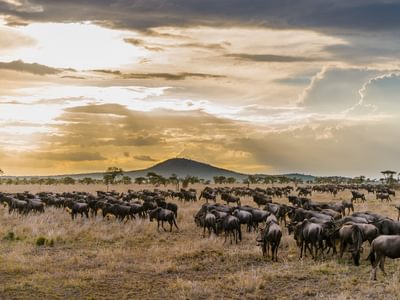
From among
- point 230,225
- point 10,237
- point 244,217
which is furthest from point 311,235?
point 10,237

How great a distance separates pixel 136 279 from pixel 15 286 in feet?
14.7

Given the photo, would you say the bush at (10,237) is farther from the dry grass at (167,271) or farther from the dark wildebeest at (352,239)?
the dark wildebeest at (352,239)

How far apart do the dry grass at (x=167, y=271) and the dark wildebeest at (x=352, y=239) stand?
0.47 m

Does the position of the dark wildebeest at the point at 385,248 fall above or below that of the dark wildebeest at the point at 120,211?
above

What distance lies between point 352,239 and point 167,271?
8.32 metres

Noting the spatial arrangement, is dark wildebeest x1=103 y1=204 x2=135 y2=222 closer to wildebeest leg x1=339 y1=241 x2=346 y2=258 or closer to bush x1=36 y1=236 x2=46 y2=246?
bush x1=36 y1=236 x2=46 y2=246

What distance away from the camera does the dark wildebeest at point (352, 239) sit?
20114 mm

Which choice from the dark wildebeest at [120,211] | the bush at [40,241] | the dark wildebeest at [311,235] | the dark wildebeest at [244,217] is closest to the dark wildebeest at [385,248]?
the dark wildebeest at [311,235]

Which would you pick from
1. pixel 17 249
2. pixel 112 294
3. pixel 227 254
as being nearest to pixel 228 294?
pixel 112 294

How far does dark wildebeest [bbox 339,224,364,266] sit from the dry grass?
0.47m

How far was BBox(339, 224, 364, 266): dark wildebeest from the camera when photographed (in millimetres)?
20114

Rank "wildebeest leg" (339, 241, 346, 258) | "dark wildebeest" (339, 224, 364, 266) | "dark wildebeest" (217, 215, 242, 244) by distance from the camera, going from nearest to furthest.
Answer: "dark wildebeest" (339, 224, 364, 266) < "wildebeest leg" (339, 241, 346, 258) < "dark wildebeest" (217, 215, 242, 244)

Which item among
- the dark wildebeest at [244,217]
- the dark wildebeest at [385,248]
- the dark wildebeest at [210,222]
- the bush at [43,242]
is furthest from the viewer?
the dark wildebeest at [244,217]

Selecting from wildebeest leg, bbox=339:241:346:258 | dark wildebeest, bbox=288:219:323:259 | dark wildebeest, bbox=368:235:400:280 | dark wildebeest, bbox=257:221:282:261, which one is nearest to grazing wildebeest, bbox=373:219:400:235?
wildebeest leg, bbox=339:241:346:258
